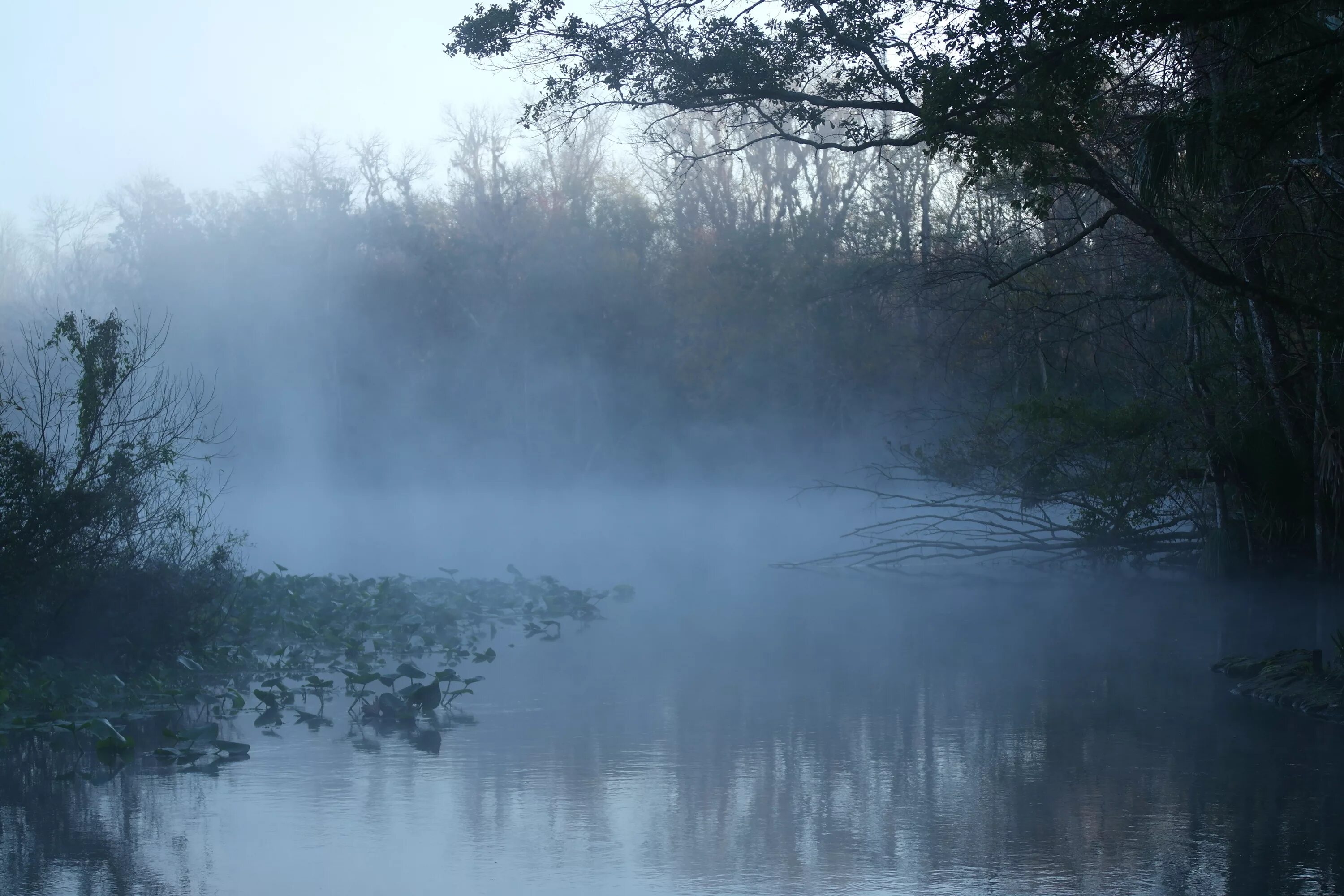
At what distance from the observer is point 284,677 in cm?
887

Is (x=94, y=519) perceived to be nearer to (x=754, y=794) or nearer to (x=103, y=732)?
(x=103, y=732)

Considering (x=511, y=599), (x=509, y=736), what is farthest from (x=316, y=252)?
(x=509, y=736)

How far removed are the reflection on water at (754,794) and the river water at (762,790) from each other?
2 cm

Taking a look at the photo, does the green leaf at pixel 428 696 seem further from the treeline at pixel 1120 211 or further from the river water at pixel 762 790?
the treeline at pixel 1120 211

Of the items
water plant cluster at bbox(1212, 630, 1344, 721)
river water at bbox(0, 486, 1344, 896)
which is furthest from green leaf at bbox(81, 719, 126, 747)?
water plant cluster at bbox(1212, 630, 1344, 721)

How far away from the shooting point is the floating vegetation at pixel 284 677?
22.3 feet

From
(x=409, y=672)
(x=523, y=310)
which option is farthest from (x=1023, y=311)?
(x=523, y=310)

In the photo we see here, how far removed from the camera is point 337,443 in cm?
3756

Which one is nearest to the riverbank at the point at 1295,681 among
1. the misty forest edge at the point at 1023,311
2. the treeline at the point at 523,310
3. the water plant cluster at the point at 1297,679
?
the water plant cluster at the point at 1297,679

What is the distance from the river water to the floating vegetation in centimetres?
22

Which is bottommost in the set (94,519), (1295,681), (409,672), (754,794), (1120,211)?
(754,794)

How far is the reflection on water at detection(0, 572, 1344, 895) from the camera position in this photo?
455 cm

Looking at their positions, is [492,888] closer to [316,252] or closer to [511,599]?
[511,599]

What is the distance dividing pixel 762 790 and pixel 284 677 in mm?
4432
